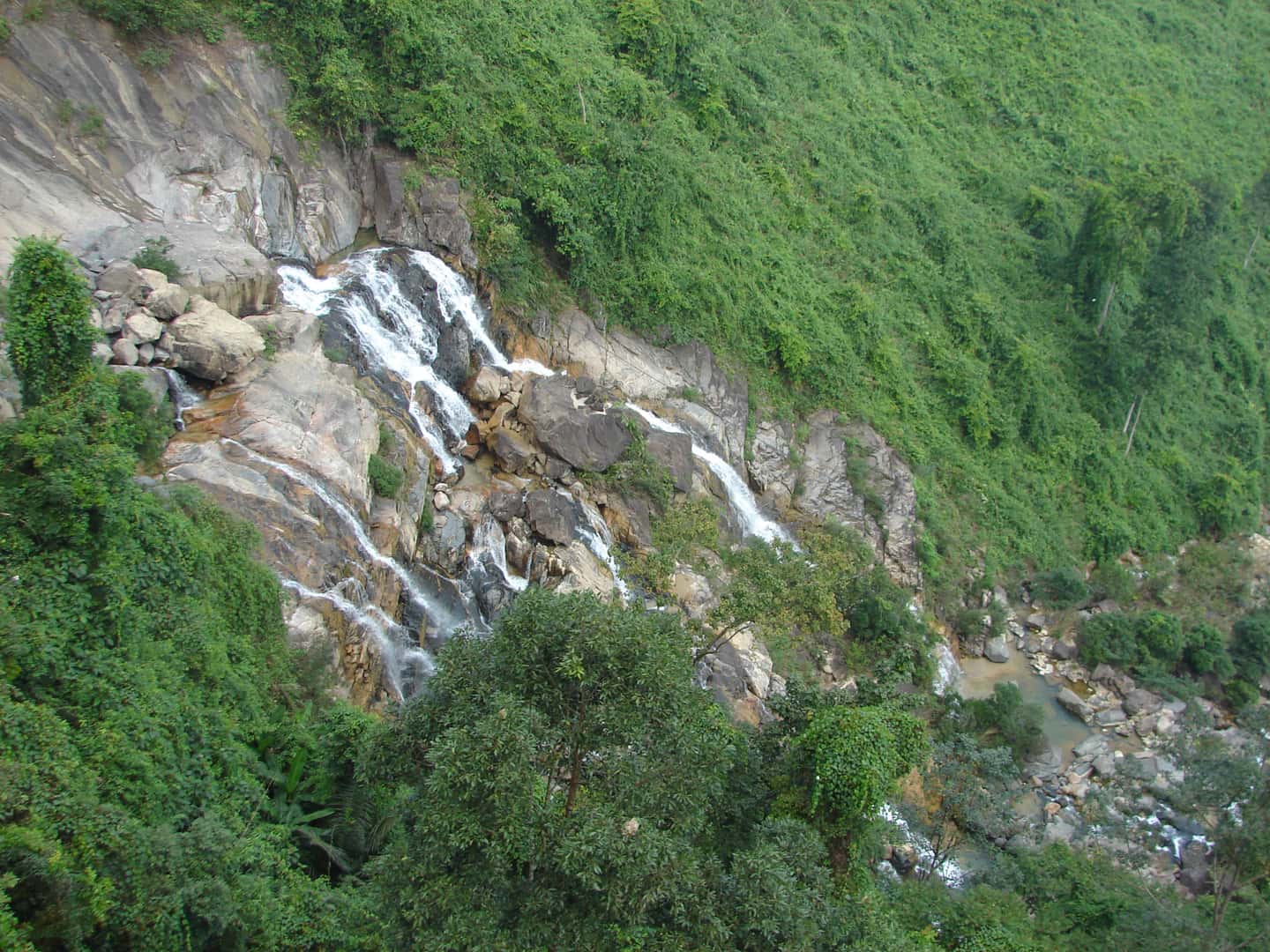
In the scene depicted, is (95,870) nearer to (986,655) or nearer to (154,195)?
(154,195)

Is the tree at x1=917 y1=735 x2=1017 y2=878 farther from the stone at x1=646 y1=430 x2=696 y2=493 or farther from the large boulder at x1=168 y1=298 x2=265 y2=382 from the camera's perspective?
the large boulder at x1=168 y1=298 x2=265 y2=382

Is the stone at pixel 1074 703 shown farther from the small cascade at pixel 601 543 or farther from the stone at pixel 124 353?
the stone at pixel 124 353

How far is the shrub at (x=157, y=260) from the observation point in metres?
16.9

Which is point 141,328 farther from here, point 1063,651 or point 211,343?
point 1063,651

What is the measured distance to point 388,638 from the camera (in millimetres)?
15430

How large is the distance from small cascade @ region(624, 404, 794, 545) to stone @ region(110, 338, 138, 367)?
1205 centimetres

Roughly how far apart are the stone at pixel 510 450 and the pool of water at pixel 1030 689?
14.0 meters

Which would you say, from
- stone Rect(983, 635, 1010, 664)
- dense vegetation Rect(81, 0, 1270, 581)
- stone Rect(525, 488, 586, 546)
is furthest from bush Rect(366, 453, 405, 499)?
stone Rect(983, 635, 1010, 664)

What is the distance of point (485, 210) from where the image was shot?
908 inches

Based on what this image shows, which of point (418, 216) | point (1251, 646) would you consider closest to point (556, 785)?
point (418, 216)

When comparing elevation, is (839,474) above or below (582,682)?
below

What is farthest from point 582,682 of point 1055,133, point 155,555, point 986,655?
point 1055,133

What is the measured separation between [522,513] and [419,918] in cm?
1239

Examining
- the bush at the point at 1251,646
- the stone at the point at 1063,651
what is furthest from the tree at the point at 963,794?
the bush at the point at 1251,646
